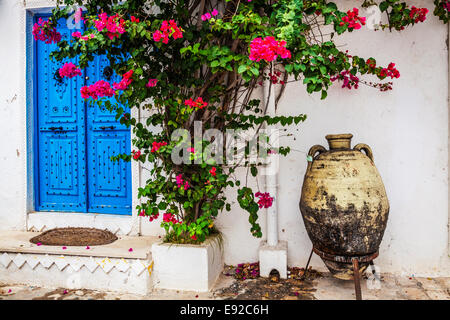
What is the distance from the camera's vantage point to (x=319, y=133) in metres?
3.10

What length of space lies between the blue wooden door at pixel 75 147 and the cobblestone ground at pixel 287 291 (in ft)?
3.17

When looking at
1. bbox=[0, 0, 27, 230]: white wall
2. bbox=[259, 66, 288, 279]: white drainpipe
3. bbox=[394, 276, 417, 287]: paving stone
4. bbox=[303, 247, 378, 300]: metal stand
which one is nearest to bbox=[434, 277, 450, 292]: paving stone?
bbox=[394, 276, 417, 287]: paving stone

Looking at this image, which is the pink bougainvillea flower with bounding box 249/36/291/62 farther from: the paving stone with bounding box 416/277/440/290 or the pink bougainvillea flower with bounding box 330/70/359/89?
the paving stone with bounding box 416/277/440/290

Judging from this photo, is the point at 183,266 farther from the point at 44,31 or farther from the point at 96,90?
the point at 44,31

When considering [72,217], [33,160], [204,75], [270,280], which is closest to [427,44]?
[204,75]

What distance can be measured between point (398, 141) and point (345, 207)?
3.20 feet

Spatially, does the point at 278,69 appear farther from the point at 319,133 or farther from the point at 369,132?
the point at 369,132

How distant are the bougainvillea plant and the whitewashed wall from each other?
14 cm

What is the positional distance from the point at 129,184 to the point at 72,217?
70 cm

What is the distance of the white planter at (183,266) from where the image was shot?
2752 millimetres

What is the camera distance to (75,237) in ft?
10.8

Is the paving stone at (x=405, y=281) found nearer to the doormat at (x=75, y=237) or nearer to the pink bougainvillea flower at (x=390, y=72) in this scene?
the pink bougainvillea flower at (x=390, y=72)

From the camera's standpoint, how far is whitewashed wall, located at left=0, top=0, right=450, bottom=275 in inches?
115
